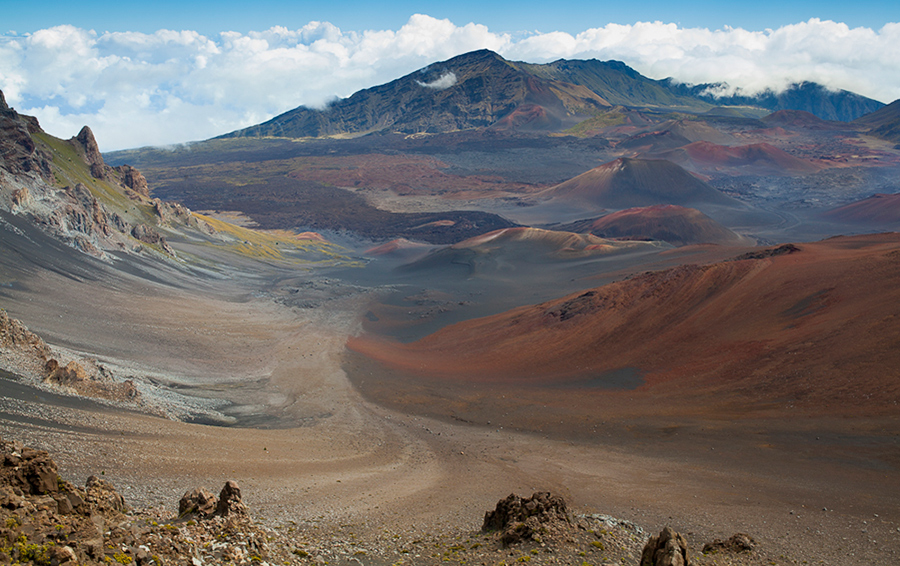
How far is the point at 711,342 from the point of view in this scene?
84.7 ft

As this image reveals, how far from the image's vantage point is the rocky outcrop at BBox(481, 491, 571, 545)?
9.88m

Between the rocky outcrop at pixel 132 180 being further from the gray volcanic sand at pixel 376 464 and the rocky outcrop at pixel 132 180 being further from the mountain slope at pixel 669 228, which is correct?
the mountain slope at pixel 669 228

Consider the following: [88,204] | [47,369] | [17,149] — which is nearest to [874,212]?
[88,204]

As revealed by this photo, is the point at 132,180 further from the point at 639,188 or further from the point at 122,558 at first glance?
the point at 639,188

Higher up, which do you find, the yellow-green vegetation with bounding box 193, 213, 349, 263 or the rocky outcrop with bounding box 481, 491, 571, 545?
the yellow-green vegetation with bounding box 193, 213, 349, 263

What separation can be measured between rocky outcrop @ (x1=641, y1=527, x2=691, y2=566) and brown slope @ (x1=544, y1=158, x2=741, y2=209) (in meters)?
103

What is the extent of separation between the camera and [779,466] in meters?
15.5

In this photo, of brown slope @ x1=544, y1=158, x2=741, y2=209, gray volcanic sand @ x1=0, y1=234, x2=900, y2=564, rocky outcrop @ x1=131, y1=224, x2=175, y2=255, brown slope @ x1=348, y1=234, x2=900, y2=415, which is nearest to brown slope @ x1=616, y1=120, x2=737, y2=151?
brown slope @ x1=544, y1=158, x2=741, y2=209

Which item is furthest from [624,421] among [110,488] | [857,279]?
[110,488]

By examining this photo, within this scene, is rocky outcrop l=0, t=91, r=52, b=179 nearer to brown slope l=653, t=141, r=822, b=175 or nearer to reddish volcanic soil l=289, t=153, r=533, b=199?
reddish volcanic soil l=289, t=153, r=533, b=199

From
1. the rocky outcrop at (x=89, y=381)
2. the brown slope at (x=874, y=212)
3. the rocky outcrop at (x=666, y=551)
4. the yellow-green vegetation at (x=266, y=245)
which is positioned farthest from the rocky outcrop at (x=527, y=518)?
the brown slope at (x=874, y=212)

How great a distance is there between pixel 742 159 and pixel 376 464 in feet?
518

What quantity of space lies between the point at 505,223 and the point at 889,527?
89379mm

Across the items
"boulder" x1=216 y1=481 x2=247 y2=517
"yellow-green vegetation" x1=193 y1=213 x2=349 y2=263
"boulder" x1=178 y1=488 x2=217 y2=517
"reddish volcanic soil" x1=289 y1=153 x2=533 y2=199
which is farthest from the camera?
"reddish volcanic soil" x1=289 y1=153 x2=533 y2=199
